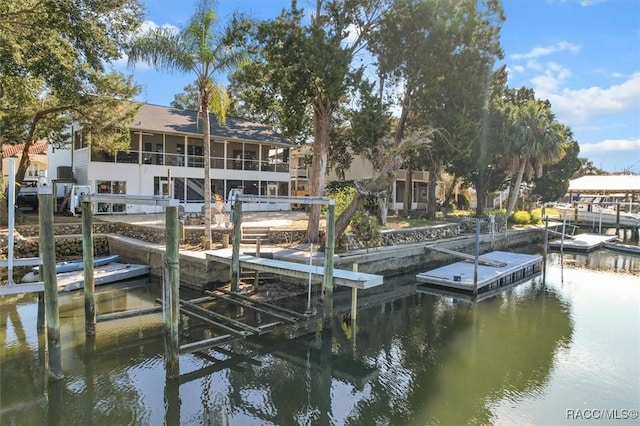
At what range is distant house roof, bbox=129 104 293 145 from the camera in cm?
2694

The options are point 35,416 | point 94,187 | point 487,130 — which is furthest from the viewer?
point 487,130

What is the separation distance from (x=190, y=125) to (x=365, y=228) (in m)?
17.2

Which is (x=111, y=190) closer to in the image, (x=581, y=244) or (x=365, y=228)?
(x=365, y=228)

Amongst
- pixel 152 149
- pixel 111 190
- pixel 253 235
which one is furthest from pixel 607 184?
pixel 111 190

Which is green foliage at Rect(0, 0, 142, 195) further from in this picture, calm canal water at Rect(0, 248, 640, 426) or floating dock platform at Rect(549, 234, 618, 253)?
floating dock platform at Rect(549, 234, 618, 253)

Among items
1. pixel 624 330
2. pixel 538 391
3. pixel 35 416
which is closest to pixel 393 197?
pixel 624 330

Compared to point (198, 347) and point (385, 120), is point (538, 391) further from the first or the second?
point (385, 120)

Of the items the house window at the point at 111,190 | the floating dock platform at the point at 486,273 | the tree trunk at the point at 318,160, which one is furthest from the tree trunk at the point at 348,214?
the house window at the point at 111,190

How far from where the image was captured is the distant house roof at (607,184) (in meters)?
42.6

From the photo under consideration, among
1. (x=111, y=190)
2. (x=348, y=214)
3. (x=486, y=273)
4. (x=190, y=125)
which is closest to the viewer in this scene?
(x=348, y=214)

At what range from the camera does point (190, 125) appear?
95.3 feet

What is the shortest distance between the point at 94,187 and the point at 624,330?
25.8 m

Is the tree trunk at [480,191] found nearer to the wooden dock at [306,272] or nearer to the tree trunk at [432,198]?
the tree trunk at [432,198]

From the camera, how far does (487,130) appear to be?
2811 centimetres
